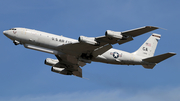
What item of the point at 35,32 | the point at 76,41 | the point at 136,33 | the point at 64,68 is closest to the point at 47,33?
the point at 35,32

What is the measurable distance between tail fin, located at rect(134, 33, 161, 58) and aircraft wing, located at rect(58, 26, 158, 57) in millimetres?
10456

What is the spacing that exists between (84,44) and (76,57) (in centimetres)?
596

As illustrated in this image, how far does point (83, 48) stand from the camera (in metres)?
49.6

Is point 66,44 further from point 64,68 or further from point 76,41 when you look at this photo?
point 64,68

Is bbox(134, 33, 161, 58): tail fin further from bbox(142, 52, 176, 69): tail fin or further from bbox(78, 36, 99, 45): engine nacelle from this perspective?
bbox(78, 36, 99, 45): engine nacelle

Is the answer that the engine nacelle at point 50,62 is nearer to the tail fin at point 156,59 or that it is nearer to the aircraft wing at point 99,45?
the aircraft wing at point 99,45

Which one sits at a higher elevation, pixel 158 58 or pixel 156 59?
pixel 158 58

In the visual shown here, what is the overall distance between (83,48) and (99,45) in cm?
330

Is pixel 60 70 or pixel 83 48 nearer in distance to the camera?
pixel 83 48

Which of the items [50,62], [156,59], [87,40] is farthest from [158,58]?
[50,62]

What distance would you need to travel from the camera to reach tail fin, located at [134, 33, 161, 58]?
5741cm

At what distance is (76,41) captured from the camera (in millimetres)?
51031

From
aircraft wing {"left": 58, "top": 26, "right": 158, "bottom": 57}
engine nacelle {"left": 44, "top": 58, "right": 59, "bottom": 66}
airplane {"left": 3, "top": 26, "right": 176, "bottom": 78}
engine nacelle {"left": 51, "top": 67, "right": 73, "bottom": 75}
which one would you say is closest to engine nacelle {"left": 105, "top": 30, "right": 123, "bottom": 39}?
airplane {"left": 3, "top": 26, "right": 176, "bottom": 78}

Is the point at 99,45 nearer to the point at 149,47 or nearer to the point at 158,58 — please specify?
the point at 158,58
